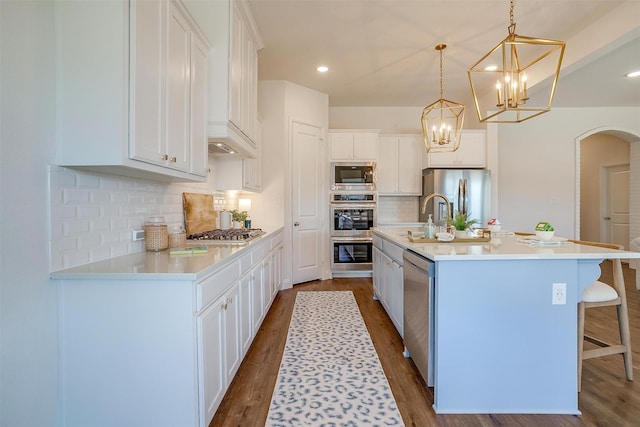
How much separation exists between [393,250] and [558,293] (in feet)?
4.16

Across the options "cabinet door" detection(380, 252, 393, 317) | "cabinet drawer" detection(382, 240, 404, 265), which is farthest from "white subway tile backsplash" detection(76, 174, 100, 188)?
"cabinet door" detection(380, 252, 393, 317)

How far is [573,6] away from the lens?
9.11ft

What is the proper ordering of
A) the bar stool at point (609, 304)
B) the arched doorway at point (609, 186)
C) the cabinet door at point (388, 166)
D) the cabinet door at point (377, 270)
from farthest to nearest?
the arched doorway at point (609, 186) < the cabinet door at point (388, 166) < the cabinet door at point (377, 270) < the bar stool at point (609, 304)

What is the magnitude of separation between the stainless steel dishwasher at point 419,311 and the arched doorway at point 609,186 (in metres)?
6.33

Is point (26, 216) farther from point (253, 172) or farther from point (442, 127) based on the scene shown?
point (442, 127)

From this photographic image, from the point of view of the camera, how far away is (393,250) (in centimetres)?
281

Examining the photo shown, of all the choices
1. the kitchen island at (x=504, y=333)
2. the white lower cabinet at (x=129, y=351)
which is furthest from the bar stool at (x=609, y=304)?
the white lower cabinet at (x=129, y=351)

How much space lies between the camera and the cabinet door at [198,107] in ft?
6.88

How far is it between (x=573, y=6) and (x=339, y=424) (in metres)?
3.89

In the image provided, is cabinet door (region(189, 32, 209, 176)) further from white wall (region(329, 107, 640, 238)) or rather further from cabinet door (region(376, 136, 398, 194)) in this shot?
white wall (region(329, 107, 640, 238))

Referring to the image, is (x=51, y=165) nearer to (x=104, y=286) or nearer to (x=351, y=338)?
(x=104, y=286)

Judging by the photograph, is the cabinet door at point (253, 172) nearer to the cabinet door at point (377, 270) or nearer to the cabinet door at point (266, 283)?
the cabinet door at point (266, 283)

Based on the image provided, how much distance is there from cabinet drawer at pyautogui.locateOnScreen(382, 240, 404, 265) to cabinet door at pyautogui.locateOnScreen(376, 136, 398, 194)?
2.24 m

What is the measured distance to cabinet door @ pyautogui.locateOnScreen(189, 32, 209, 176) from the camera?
82.5 inches
